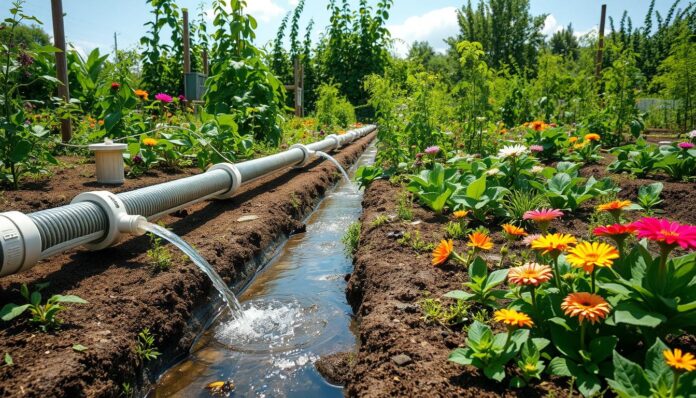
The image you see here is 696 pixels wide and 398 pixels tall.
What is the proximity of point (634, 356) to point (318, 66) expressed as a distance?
19035 mm

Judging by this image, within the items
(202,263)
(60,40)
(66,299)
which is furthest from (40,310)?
(60,40)

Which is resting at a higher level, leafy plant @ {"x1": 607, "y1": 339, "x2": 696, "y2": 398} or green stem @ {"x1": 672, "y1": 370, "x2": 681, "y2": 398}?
green stem @ {"x1": 672, "y1": 370, "x2": 681, "y2": 398}

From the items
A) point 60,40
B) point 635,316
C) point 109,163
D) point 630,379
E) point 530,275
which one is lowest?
point 630,379

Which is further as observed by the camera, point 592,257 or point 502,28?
point 502,28

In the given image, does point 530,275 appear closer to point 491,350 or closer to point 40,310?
point 491,350

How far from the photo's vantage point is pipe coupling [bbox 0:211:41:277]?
1.94 meters

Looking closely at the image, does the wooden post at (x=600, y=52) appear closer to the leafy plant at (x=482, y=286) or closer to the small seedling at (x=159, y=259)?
the leafy plant at (x=482, y=286)

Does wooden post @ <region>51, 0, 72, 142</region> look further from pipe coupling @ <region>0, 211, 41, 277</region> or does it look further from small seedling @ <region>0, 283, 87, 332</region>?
small seedling @ <region>0, 283, 87, 332</region>

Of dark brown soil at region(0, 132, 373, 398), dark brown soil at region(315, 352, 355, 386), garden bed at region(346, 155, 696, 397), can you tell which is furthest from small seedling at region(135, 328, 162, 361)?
garden bed at region(346, 155, 696, 397)

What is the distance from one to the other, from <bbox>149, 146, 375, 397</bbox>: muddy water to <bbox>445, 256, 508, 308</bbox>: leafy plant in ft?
2.21

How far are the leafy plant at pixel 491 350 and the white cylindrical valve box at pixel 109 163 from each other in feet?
11.6

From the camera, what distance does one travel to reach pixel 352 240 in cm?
379

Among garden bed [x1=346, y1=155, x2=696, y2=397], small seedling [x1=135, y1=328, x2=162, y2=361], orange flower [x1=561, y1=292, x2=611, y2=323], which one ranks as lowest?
small seedling [x1=135, y1=328, x2=162, y2=361]

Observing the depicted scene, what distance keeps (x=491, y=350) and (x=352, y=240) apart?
2315 mm
